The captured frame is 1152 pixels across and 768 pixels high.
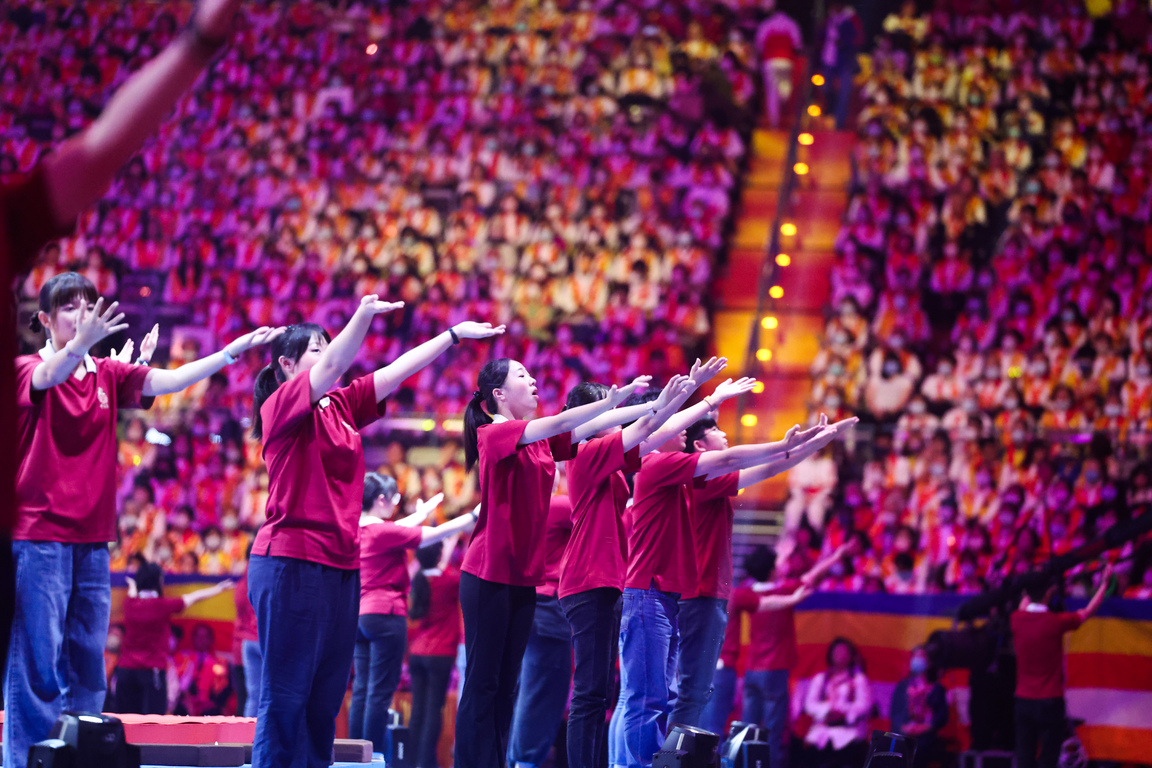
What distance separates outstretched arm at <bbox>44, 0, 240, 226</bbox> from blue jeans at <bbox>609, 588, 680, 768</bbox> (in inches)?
166

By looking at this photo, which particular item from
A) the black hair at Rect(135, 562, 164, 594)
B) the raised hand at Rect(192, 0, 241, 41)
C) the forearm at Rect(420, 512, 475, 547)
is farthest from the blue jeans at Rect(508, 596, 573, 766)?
the raised hand at Rect(192, 0, 241, 41)

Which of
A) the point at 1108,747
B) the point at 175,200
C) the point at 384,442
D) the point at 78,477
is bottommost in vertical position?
the point at 1108,747

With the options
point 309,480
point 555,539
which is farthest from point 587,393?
point 309,480

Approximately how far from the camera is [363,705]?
23.7ft

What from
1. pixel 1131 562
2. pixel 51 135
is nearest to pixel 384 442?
pixel 1131 562

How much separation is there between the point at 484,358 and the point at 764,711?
5.53 m

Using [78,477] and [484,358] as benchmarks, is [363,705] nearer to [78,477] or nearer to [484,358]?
[78,477]

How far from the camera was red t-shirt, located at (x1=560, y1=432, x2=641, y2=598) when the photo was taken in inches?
198

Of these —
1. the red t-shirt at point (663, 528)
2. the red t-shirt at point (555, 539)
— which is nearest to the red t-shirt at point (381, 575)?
the red t-shirt at point (555, 539)

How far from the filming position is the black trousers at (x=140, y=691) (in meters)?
8.39

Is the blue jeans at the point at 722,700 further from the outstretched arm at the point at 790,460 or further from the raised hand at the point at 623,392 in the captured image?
the raised hand at the point at 623,392

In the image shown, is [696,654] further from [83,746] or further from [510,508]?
[83,746]

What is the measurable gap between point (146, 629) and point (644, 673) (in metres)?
4.67

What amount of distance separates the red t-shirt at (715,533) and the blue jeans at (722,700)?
2187mm
